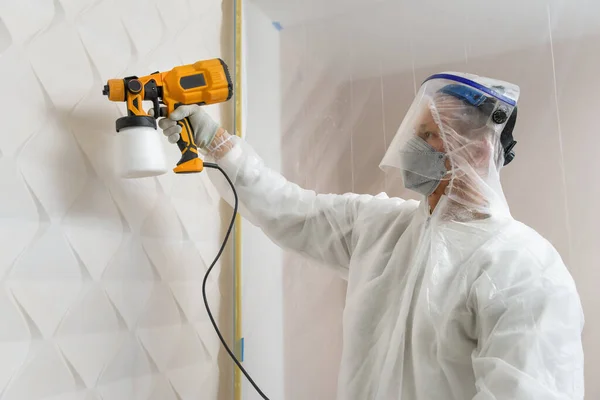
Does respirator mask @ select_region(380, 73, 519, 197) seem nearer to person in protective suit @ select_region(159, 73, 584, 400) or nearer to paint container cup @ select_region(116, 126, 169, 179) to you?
person in protective suit @ select_region(159, 73, 584, 400)

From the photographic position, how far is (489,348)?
0.91 m

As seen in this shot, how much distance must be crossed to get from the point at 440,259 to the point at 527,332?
23 centimetres

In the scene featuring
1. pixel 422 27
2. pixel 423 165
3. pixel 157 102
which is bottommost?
pixel 423 165

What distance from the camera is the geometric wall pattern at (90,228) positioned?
974mm

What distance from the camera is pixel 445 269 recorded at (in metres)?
1.05

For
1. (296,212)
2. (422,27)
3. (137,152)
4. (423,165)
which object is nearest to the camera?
(137,152)

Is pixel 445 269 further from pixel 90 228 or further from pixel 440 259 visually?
pixel 90 228

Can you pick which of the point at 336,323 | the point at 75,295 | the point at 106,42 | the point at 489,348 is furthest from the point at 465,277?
the point at 106,42

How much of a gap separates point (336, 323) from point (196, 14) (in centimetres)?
103

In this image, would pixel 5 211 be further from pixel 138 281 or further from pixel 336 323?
pixel 336 323

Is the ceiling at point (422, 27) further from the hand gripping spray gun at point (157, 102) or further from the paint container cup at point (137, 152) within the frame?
the paint container cup at point (137, 152)

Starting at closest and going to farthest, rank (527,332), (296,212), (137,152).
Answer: (527,332), (137,152), (296,212)

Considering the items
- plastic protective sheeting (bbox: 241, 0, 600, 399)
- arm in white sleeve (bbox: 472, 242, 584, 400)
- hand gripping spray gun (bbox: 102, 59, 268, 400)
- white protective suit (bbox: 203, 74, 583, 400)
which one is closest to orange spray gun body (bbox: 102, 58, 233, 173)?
→ hand gripping spray gun (bbox: 102, 59, 268, 400)

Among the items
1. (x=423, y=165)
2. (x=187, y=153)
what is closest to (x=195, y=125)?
(x=187, y=153)
